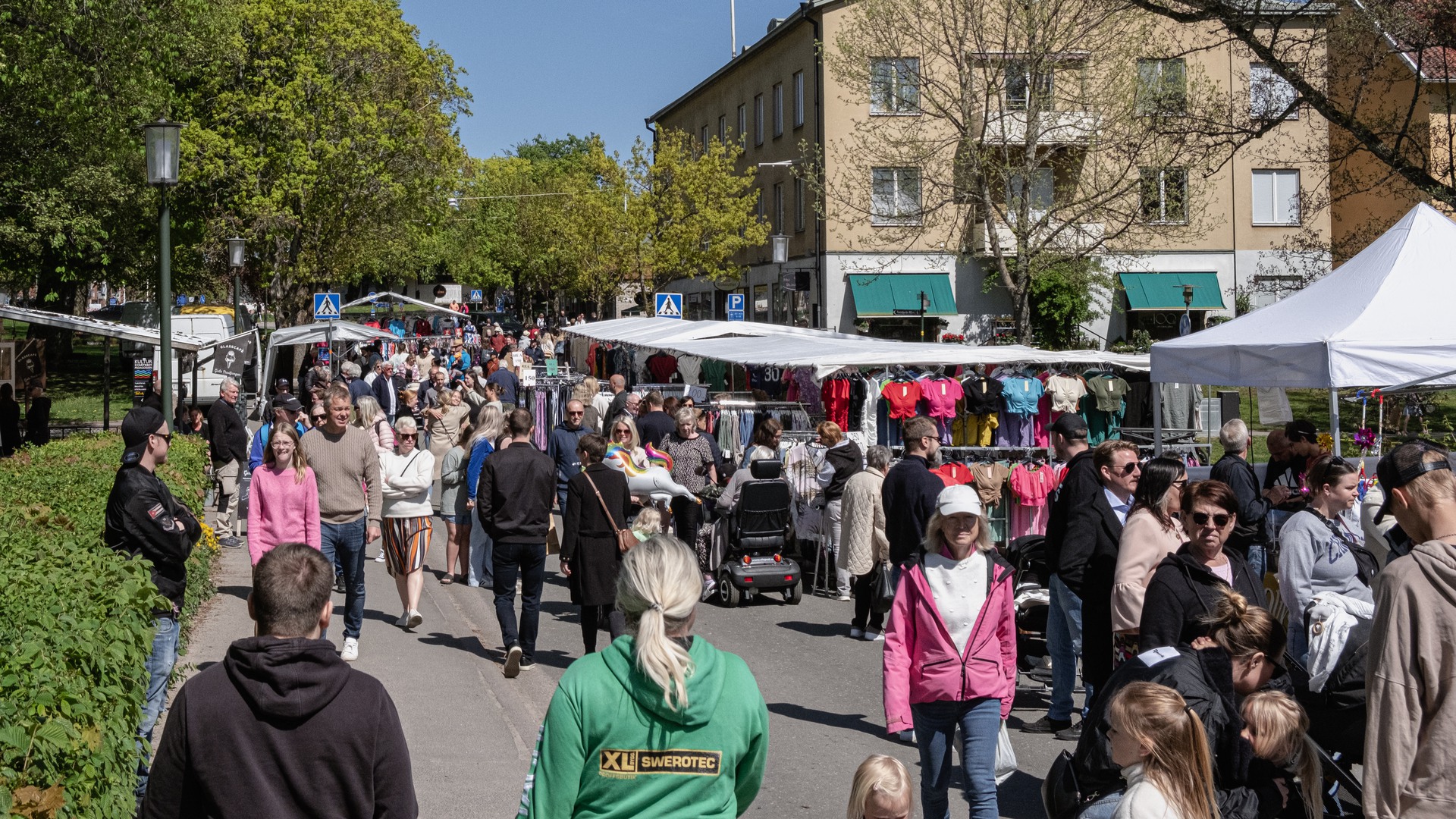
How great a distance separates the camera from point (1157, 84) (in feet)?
90.9

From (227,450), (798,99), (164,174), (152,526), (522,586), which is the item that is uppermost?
(798,99)

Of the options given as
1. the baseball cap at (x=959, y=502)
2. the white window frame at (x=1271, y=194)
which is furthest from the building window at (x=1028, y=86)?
the baseball cap at (x=959, y=502)

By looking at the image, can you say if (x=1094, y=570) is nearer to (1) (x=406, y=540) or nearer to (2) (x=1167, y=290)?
(1) (x=406, y=540)

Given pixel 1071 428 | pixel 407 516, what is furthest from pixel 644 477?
pixel 1071 428

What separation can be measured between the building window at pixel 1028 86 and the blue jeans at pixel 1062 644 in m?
19.9

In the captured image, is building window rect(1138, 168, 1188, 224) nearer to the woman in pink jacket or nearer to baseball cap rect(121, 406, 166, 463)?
the woman in pink jacket

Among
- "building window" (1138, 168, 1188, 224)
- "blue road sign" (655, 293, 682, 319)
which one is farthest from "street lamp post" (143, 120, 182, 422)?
"building window" (1138, 168, 1188, 224)

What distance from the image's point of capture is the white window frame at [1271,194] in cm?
4519

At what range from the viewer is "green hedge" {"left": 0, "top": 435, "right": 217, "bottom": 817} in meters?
3.85

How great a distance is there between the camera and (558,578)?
14367 millimetres

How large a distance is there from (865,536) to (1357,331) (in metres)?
4.05

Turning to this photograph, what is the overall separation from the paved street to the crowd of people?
34 cm

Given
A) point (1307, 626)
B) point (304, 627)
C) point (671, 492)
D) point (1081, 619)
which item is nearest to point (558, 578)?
point (671, 492)

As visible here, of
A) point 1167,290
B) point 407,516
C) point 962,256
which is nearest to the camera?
point 407,516
